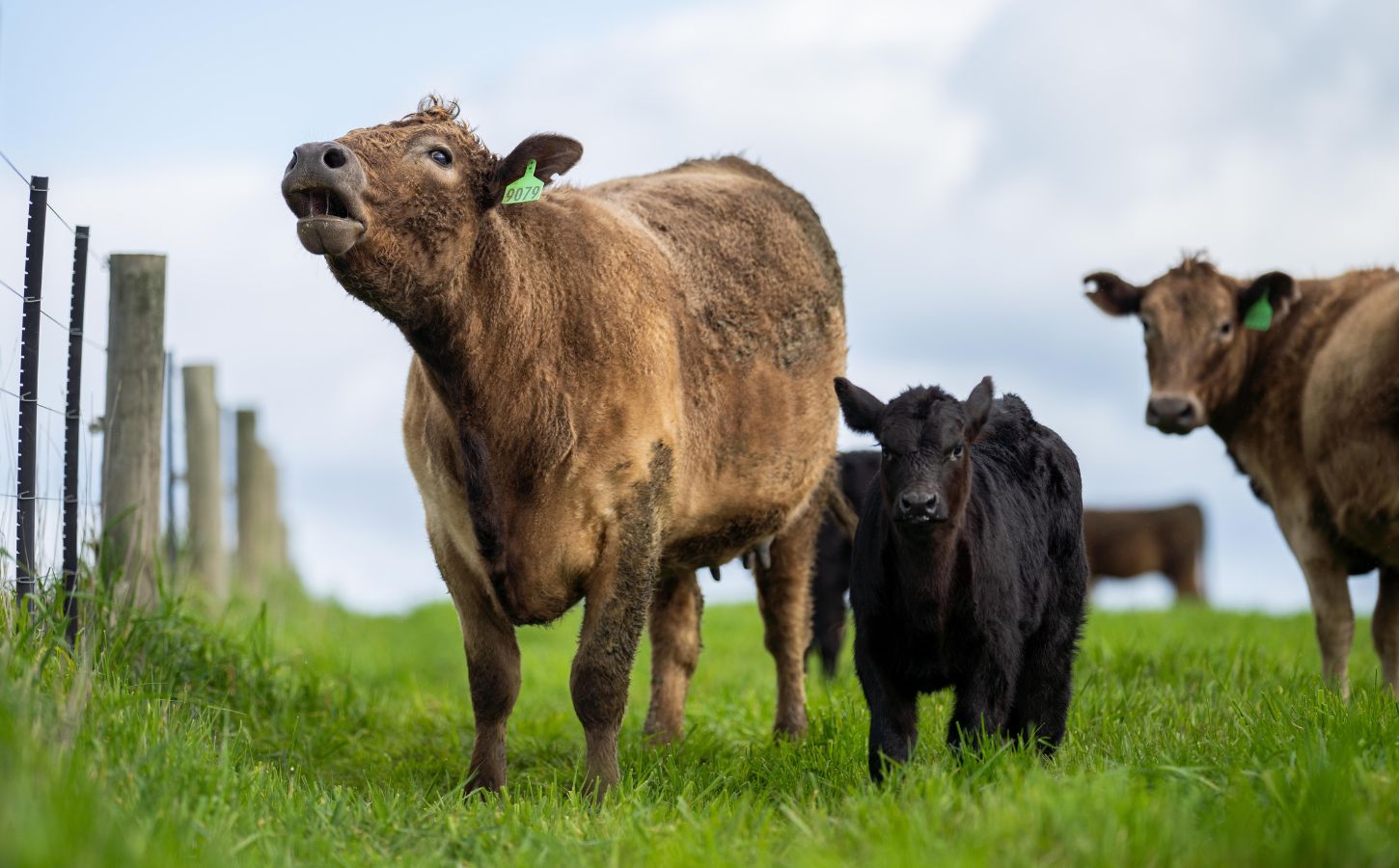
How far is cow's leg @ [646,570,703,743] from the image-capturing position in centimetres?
735

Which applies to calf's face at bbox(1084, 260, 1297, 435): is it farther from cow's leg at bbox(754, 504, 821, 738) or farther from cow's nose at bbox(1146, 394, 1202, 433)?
cow's leg at bbox(754, 504, 821, 738)

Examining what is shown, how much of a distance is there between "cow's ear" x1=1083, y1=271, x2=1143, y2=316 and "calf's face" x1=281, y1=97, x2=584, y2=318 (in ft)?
15.1

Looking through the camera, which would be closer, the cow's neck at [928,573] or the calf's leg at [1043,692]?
the cow's neck at [928,573]

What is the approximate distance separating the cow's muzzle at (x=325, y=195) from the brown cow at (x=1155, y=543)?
19004 millimetres

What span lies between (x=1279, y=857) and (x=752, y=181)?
5.24 meters

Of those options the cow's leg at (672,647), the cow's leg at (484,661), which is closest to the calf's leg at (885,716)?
the cow's leg at (484,661)

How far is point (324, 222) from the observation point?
5.00m

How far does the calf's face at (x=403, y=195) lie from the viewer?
199 inches

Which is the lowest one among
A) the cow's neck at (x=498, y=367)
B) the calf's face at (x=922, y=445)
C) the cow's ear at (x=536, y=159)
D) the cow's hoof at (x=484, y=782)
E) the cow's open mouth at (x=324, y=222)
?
the cow's hoof at (x=484, y=782)

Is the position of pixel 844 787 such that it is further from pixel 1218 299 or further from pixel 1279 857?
pixel 1218 299

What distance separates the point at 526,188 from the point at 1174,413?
458 centimetres

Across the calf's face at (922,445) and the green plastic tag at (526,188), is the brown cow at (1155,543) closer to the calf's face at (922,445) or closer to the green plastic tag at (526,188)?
the calf's face at (922,445)

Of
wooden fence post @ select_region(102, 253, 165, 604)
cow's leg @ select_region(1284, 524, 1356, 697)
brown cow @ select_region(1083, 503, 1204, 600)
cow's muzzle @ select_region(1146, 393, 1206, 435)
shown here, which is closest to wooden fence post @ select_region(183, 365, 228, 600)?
wooden fence post @ select_region(102, 253, 165, 604)

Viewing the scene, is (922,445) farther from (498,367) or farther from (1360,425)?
(1360,425)
